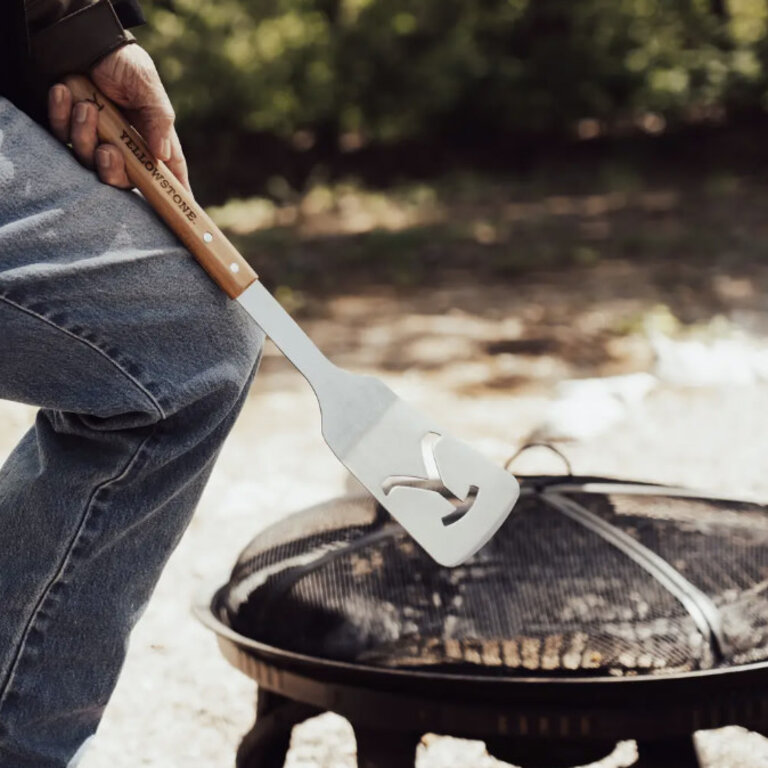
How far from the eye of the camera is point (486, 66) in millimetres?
11039

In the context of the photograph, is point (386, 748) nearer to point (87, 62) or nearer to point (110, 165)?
point (110, 165)

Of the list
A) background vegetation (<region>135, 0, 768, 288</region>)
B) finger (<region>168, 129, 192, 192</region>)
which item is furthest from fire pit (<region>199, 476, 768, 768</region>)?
background vegetation (<region>135, 0, 768, 288</region>)

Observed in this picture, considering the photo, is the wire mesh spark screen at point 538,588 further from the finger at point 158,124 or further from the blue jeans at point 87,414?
the finger at point 158,124

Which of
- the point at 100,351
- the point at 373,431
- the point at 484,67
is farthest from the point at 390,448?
the point at 484,67

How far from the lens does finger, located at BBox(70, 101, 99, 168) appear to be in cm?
154

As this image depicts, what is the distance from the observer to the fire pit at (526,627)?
157cm

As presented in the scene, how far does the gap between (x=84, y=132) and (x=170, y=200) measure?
0.14m

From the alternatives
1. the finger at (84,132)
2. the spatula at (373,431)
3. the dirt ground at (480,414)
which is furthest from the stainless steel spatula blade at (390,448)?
the dirt ground at (480,414)

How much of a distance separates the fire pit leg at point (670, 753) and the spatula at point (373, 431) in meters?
0.44

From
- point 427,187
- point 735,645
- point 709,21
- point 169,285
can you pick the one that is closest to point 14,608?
point 169,285

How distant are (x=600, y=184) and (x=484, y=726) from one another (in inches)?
371

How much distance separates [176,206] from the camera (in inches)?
60.3

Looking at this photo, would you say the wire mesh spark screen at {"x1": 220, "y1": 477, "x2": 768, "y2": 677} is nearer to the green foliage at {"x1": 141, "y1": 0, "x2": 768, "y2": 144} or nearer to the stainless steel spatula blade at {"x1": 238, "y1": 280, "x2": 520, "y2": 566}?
the stainless steel spatula blade at {"x1": 238, "y1": 280, "x2": 520, "y2": 566}

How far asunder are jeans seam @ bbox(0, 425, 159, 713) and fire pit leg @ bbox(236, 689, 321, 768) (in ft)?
1.47
